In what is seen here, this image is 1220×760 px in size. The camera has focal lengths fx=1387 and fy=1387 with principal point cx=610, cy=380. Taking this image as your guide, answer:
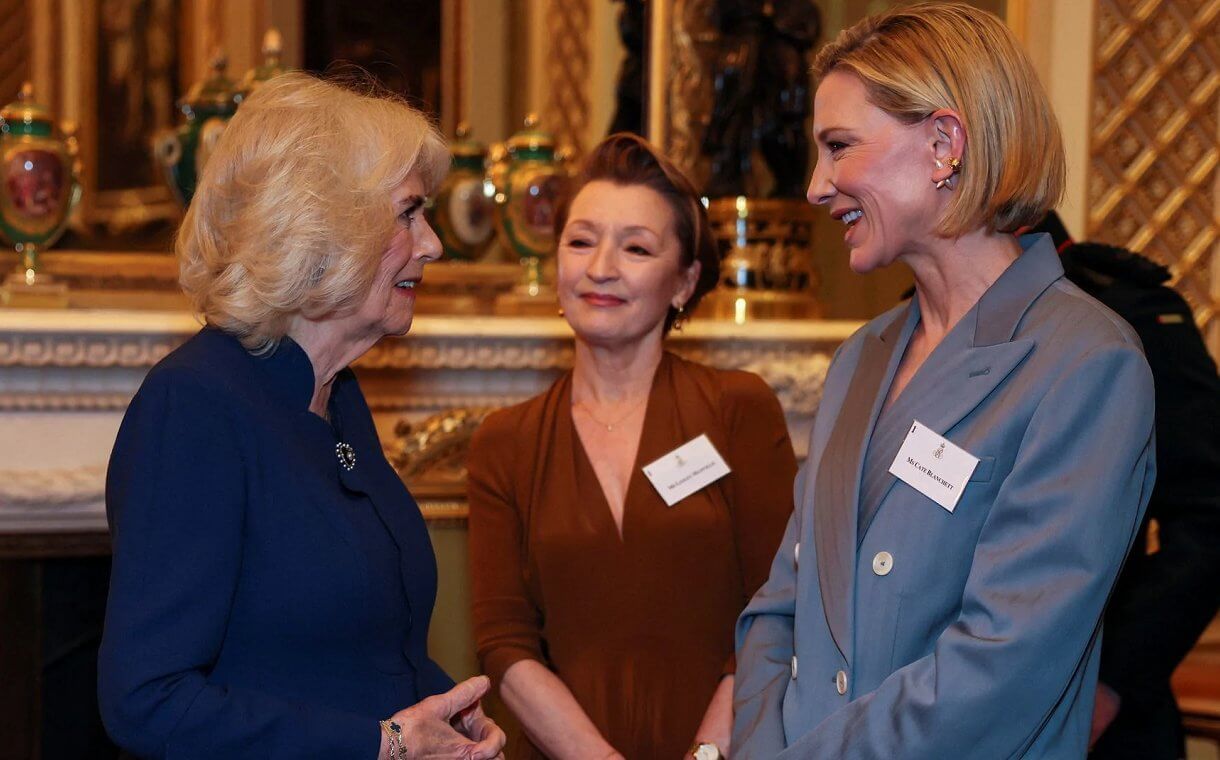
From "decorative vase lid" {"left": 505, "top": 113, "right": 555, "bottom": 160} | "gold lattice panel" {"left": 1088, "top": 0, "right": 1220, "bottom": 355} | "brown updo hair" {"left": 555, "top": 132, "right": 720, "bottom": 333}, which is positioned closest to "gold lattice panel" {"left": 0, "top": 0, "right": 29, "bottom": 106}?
"decorative vase lid" {"left": 505, "top": 113, "right": 555, "bottom": 160}

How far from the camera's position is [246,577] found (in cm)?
164

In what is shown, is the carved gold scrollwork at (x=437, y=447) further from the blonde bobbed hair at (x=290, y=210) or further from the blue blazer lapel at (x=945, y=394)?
the blue blazer lapel at (x=945, y=394)

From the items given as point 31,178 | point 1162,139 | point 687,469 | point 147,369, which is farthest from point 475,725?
point 1162,139

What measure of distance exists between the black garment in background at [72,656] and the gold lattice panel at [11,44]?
1270mm

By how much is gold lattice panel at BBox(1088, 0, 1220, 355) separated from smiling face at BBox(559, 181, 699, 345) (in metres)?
1.58

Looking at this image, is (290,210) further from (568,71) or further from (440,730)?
(568,71)

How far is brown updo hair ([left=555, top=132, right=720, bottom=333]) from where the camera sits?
A: 2.49 m

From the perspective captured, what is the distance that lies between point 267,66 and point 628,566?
1869 millimetres

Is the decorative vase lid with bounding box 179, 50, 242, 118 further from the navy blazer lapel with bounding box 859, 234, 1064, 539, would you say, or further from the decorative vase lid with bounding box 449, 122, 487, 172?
the navy blazer lapel with bounding box 859, 234, 1064, 539

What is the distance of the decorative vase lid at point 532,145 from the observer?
348cm

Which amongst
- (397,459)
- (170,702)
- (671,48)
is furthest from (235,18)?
(170,702)

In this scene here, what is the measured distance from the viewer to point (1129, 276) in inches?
89.8

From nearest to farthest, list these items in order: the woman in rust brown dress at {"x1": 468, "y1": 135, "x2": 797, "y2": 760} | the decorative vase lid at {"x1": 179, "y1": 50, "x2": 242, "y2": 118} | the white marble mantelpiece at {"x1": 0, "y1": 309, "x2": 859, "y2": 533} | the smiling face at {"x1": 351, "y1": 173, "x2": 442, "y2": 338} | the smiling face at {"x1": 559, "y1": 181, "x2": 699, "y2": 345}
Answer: the smiling face at {"x1": 351, "y1": 173, "x2": 442, "y2": 338}
the woman in rust brown dress at {"x1": 468, "y1": 135, "x2": 797, "y2": 760}
the smiling face at {"x1": 559, "y1": 181, "x2": 699, "y2": 345}
the white marble mantelpiece at {"x1": 0, "y1": 309, "x2": 859, "y2": 533}
the decorative vase lid at {"x1": 179, "y1": 50, "x2": 242, "y2": 118}

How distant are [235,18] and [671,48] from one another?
45.1 inches
